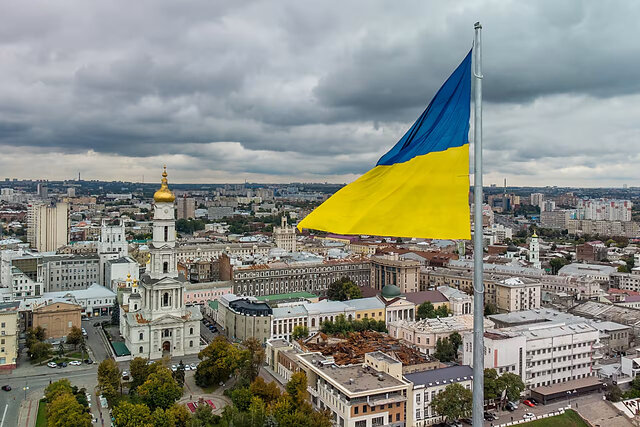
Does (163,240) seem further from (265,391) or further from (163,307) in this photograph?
(265,391)

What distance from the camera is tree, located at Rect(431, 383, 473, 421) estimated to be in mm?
24688

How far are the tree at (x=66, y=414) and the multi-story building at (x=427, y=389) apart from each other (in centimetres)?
1394

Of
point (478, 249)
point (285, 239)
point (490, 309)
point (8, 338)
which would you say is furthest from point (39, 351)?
point (285, 239)

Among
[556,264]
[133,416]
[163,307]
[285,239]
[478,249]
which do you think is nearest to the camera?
[478,249]

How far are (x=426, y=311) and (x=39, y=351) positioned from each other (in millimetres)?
26814

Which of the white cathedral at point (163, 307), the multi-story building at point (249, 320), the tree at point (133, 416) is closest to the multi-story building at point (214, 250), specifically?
the multi-story building at point (249, 320)

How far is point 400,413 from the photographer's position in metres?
24.5

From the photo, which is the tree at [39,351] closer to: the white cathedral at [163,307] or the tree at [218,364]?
the white cathedral at [163,307]

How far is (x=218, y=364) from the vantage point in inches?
1129

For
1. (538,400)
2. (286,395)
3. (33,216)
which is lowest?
(538,400)

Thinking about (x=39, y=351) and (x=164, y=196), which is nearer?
(x=39, y=351)

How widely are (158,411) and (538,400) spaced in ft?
62.7

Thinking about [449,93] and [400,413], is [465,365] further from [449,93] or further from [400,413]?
[449,93]

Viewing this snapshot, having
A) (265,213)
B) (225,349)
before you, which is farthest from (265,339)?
(265,213)
